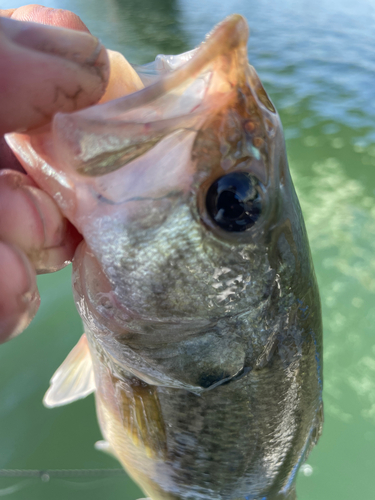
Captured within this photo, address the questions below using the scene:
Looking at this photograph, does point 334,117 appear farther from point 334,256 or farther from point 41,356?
point 41,356

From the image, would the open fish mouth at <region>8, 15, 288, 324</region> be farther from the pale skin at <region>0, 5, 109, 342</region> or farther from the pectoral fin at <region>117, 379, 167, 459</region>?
the pectoral fin at <region>117, 379, 167, 459</region>

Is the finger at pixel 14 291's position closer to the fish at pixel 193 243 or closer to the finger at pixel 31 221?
the finger at pixel 31 221


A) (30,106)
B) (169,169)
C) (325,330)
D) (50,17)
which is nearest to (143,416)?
(169,169)

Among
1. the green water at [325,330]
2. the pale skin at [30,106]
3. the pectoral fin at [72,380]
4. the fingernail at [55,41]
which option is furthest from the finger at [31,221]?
the green water at [325,330]

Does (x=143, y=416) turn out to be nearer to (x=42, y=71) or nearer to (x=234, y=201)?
(x=234, y=201)

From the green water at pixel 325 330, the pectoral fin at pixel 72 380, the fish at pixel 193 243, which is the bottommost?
the green water at pixel 325 330

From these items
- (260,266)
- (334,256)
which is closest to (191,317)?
(260,266)

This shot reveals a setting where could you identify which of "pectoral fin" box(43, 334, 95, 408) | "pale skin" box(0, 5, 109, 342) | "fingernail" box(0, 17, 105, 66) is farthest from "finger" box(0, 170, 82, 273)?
"pectoral fin" box(43, 334, 95, 408)
